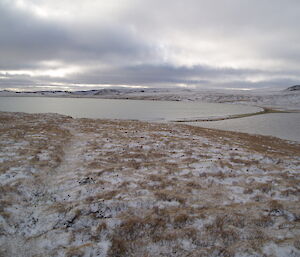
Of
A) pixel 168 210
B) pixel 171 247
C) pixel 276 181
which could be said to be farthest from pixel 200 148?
pixel 171 247

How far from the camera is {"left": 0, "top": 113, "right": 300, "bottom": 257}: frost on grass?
6.55 meters

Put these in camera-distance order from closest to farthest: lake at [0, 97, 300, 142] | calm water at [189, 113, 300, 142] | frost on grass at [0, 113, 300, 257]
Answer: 1. frost on grass at [0, 113, 300, 257]
2. calm water at [189, 113, 300, 142]
3. lake at [0, 97, 300, 142]

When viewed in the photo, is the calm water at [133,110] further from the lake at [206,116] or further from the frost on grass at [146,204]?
the frost on grass at [146,204]

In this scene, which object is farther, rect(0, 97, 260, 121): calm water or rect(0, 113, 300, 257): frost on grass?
rect(0, 97, 260, 121): calm water

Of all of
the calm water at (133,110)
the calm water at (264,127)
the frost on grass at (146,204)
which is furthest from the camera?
the calm water at (133,110)

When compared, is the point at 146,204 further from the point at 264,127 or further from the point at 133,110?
the point at 133,110

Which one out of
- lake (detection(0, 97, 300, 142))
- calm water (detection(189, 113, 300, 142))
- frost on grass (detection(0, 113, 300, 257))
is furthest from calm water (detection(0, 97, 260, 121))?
frost on grass (detection(0, 113, 300, 257))

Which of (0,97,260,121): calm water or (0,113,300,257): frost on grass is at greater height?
(0,97,260,121): calm water

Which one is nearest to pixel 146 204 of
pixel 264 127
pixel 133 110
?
pixel 264 127

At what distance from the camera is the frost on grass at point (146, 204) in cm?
655

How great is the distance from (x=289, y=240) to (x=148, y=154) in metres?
9.91

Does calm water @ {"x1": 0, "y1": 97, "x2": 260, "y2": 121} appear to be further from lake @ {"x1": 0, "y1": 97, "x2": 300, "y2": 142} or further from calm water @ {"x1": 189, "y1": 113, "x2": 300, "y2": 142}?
calm water @ {"x1": 189, "y1": 113, "x2": 300, "y2": 142}

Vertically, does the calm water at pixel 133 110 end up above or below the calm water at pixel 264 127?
above

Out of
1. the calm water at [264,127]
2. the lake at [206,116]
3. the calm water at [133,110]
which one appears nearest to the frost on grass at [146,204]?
the calm water at [264,127]
